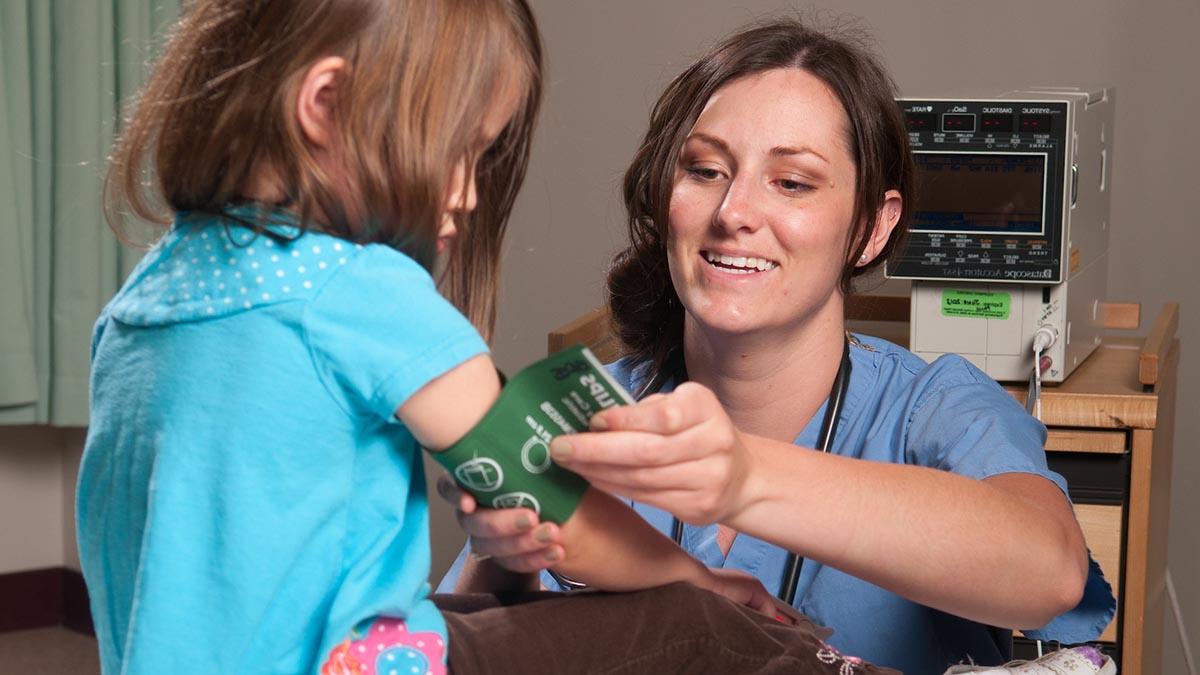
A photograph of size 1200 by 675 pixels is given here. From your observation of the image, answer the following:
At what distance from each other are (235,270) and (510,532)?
24 centimetres

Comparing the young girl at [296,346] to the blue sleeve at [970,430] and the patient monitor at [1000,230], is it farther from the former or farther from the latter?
the patient monitor at [1000,230]

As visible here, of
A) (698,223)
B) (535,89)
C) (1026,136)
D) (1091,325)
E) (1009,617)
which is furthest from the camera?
(1091,325)

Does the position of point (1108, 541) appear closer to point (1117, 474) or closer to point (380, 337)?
point (1117, 474)

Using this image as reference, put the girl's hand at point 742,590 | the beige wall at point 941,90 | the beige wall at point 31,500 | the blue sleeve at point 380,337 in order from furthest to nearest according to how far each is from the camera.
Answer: the beige wall at point 31,500 → the beige wall at point 941,90 → the girl's hand at point 742,590 → the blue sleeve at point 380,337

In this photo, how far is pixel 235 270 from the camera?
2.91 feet

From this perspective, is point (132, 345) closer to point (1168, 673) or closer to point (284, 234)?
point (284, 234)

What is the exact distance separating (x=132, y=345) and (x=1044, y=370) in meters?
1.52

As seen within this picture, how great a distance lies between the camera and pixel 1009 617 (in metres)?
1.23

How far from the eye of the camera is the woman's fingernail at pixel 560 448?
908 millimetres

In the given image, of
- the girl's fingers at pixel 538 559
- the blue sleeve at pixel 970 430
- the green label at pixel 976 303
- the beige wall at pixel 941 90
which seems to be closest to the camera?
the girl's fingers at pixel 538 559

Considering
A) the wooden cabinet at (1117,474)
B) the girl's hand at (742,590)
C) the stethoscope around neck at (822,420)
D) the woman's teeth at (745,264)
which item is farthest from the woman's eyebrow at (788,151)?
the wooden cabinet at (1117,474)

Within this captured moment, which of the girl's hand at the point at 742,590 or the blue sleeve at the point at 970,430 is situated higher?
the blue sleeve at the point at 970,430

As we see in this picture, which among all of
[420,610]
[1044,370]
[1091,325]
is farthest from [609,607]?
[1091,325]

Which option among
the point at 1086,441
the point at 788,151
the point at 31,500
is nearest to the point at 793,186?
the point at 788,151
